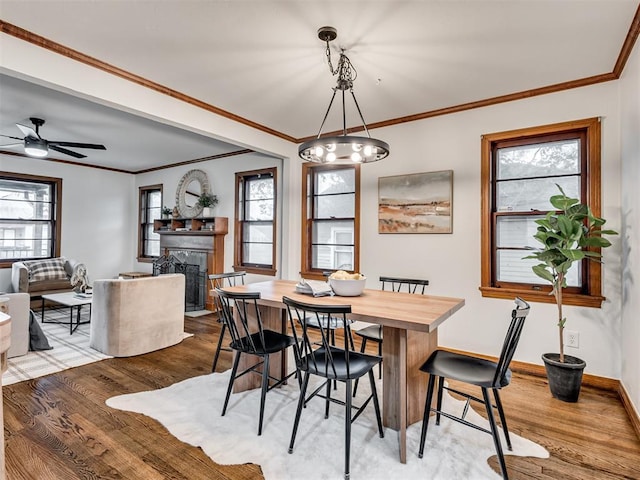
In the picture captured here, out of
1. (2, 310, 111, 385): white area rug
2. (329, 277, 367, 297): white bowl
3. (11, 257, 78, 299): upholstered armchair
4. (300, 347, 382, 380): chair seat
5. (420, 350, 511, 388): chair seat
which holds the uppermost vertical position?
(329, 277, 367, 297): white bowl

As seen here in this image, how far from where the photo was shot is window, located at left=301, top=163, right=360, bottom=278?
4.56 m

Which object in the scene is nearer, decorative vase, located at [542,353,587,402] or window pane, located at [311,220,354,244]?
decorative vase, located at [542,353,587,402]

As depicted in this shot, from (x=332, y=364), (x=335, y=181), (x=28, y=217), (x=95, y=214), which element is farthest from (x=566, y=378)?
(x=28, y=217)

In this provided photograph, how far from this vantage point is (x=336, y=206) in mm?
4734

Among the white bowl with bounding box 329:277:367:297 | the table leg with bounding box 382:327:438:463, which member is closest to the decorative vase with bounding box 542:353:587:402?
the table leg with bounding box 382:327:438:463

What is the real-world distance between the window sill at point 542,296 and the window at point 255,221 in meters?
3.02

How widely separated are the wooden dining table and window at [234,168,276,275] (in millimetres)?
2765

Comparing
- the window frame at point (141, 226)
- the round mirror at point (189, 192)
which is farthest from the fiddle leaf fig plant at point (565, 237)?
the window frame at point (141, 226)

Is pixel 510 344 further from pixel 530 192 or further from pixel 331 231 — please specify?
pixel 331 231

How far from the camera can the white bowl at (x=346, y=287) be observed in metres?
2.67

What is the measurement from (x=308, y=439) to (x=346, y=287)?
1.03 metres

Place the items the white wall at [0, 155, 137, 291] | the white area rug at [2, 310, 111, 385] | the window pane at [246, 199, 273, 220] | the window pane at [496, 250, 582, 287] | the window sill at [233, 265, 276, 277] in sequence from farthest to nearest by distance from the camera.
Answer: the white wall at [0, 155, 137, 291] → the window pane at [246, 199, 273, 220] → the window sill at [233, 265, 276, 277] → the window pane at [496, 250, 582, 287] → the white area rug at [2, 310, 111, 385]

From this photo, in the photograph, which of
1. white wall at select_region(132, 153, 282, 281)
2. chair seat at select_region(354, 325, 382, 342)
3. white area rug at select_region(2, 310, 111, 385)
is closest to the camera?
chair seat at select_region(354, 325, 382, 342)

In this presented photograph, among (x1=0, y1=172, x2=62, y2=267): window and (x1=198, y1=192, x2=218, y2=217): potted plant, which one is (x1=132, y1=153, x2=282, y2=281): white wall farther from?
(x1=0, y1=172, x2=62, y2=267): window
